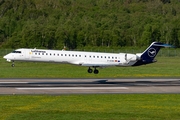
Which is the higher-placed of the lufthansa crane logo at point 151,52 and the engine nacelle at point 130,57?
the lufthansa crane logo at point 151,52

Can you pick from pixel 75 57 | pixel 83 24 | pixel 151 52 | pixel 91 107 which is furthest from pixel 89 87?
pixel 83 24

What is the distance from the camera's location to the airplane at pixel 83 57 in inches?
2292

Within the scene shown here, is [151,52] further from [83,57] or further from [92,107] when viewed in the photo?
[92,107]

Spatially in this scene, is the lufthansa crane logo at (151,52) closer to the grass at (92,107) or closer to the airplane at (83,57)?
the airplane at (83,57)

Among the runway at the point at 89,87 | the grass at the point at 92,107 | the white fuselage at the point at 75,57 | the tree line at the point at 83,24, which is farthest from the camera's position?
the tree line at the point at 83,24

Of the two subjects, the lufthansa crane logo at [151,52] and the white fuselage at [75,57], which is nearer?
the white fuselage at [75,57]

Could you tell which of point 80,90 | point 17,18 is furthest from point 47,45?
point 80,90

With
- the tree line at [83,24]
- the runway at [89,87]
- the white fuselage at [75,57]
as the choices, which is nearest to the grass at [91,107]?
the runway at [89,87]

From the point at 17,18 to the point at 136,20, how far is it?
41707mm

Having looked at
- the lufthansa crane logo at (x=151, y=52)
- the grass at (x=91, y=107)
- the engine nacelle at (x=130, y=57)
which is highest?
the lufthansa crane logo at (x=151, y=52)

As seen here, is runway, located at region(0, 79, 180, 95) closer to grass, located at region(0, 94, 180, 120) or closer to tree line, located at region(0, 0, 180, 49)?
grass, located at region(0, 94, 180, 120)

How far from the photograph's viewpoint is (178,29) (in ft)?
477

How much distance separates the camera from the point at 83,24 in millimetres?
148125

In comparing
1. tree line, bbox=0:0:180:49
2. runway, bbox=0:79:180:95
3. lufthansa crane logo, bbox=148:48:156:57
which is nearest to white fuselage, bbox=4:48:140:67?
lufthansa crane logo, bbox=148:48:156:57
